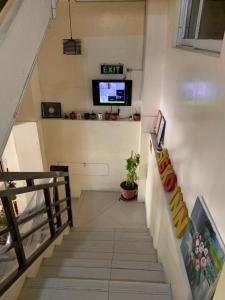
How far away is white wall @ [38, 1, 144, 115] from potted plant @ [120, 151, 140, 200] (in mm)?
949

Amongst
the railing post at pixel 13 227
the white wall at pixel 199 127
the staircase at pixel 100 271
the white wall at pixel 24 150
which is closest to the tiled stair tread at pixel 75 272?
the staircase at pixel 100 271

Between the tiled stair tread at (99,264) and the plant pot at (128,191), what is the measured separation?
2412mm

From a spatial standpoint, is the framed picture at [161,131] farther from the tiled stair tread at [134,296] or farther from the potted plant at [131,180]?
the tiled stair tread at [134,296]

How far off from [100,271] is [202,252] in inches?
46.7

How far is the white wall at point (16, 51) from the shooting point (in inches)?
49.5

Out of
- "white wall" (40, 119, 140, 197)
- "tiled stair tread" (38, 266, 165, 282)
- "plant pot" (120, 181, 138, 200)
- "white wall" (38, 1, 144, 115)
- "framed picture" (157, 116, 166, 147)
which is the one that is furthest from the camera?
"plant pot" (120, 181, 138, 200)

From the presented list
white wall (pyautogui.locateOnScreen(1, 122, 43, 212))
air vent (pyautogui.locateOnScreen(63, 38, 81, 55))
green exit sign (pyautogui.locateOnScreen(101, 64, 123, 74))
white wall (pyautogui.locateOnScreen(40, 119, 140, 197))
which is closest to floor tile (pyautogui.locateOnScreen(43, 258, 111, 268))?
white wall (pyautogui.locateOnScreen(1, 122, 43, 212))

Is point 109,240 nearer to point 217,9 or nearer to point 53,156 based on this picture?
point 53,156

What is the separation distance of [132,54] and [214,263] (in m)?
3.71

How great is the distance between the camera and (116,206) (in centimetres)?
500

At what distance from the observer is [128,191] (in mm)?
4977

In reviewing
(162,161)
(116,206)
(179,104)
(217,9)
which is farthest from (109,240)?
(217,9)

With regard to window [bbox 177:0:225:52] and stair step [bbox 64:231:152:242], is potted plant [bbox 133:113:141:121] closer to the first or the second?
window [bbox 177:0:225:52]

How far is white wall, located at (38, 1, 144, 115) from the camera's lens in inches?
156
